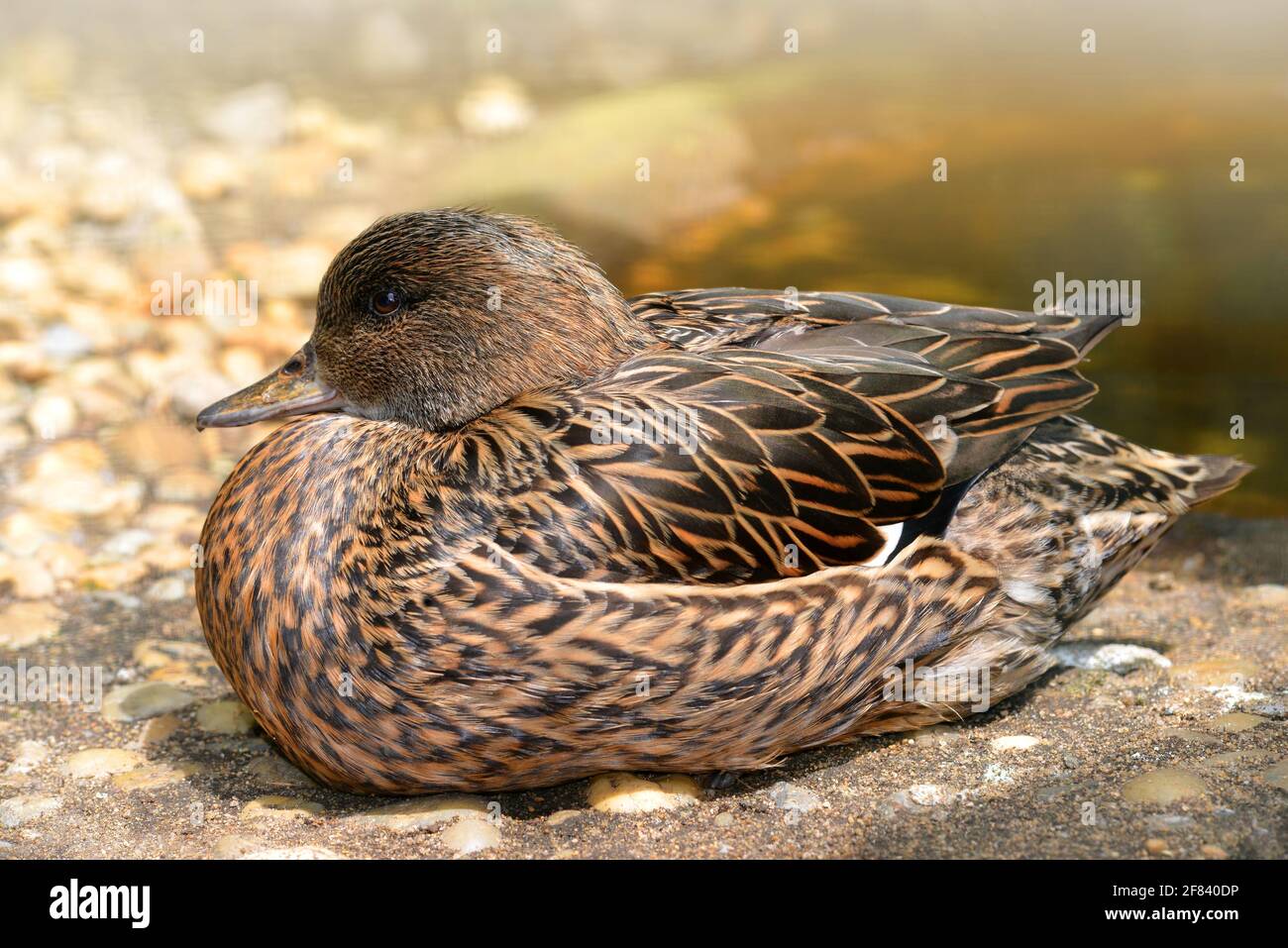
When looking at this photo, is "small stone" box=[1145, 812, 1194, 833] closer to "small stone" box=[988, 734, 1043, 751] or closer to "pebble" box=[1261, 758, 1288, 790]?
"pebble" box=[1261, 758, 1288, 790]

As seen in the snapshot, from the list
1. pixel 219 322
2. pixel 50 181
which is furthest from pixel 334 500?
pixel 50 181

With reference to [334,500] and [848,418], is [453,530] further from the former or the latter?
[848,418]

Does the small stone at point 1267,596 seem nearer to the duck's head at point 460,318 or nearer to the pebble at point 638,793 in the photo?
the pebble at point 638,793

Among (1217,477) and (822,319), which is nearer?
(822,319)

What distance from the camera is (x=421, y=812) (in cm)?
402

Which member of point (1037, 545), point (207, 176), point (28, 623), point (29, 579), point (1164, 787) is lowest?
point (1164, 787)

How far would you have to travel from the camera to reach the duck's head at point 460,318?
13.8 feet

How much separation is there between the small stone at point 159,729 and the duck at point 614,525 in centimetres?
52

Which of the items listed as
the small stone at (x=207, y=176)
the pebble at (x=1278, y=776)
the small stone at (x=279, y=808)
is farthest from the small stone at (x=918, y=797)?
the small stone at (x=207, y=176)

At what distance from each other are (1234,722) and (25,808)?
354cm

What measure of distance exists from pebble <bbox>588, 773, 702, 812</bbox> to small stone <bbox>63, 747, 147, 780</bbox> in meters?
1.46
